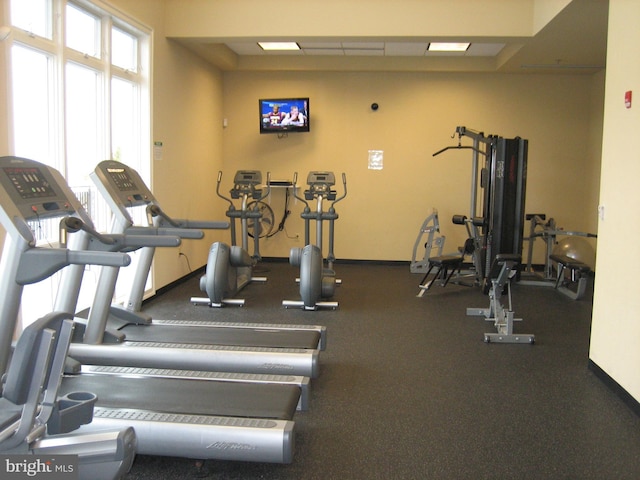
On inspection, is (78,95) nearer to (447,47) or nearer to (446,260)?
(446,260)

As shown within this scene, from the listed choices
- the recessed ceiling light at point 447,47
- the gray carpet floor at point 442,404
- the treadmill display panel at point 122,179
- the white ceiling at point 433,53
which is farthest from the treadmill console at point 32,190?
the recessed ceiling light at point 447,47

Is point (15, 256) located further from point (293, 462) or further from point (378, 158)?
point (378, 158)

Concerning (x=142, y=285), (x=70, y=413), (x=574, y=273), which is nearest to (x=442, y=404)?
(x=70, y=413)

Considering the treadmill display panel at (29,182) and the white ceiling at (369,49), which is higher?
the white ceiling at (369,49)

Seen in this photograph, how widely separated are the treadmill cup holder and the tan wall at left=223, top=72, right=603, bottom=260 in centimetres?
668

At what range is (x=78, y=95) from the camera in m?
5.07

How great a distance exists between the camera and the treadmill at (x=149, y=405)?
2609mm

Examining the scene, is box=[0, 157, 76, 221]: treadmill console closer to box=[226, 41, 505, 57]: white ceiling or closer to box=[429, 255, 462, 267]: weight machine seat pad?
box=[429, 255, 462, 267]: weight machine seat pad

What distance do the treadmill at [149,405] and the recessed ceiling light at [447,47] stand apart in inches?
229

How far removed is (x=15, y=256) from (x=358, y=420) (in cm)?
192

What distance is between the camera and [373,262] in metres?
8.97

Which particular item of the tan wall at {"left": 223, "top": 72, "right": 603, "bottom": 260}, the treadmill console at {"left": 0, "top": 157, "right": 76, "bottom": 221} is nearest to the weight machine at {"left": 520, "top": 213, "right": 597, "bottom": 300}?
the tan wall at {"left": 223, "top": 72, "right": 603, "bottom": 260}

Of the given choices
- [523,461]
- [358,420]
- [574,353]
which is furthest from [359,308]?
[523,461]

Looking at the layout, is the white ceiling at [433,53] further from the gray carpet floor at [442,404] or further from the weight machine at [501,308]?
the gray carpet floor at [442,404]
